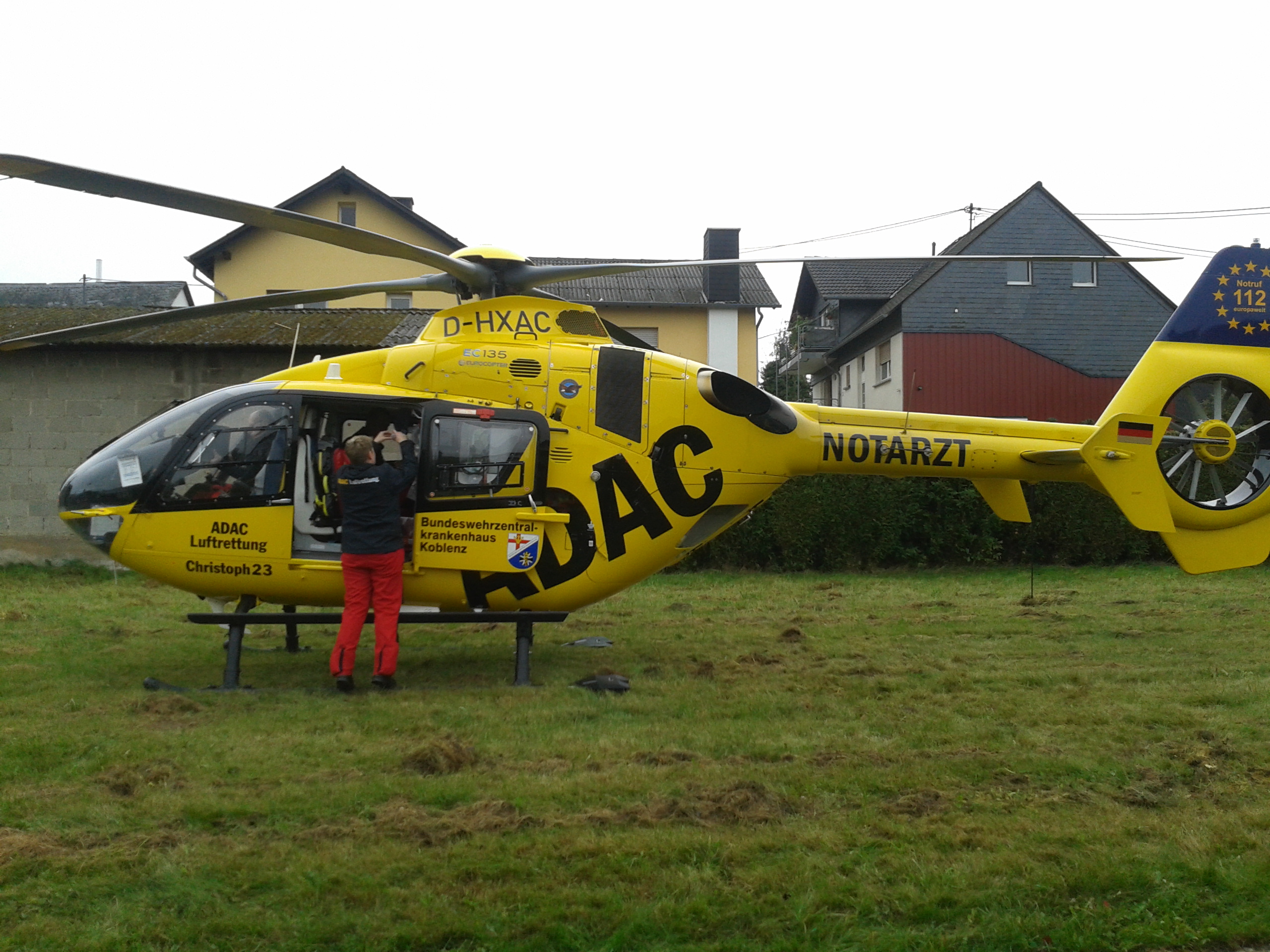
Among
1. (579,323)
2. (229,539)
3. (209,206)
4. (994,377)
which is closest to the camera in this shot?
(209,206)

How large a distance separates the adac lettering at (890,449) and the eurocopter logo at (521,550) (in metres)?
2.72

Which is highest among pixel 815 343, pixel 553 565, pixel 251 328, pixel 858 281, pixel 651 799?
pixel 858 281

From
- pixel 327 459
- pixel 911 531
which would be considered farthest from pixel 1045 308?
pixel 327 459

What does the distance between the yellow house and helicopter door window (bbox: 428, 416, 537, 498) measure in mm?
21315

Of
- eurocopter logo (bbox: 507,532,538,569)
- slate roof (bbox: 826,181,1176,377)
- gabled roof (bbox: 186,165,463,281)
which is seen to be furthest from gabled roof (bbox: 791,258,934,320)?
eurocopter logo (bbox: 507,532,538,569)

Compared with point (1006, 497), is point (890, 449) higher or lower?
higher

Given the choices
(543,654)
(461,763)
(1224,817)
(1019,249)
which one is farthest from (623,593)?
(1019,249)

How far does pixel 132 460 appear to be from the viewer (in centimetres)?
793

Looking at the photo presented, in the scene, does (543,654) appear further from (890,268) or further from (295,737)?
(890,268)

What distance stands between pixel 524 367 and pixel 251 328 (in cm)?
1005

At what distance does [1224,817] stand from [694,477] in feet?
15.5

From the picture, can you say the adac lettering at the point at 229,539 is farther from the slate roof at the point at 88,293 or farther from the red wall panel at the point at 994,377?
the slate roof at the point at 88,293

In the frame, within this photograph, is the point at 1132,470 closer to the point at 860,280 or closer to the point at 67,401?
the point at 67,401

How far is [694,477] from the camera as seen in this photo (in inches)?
338
